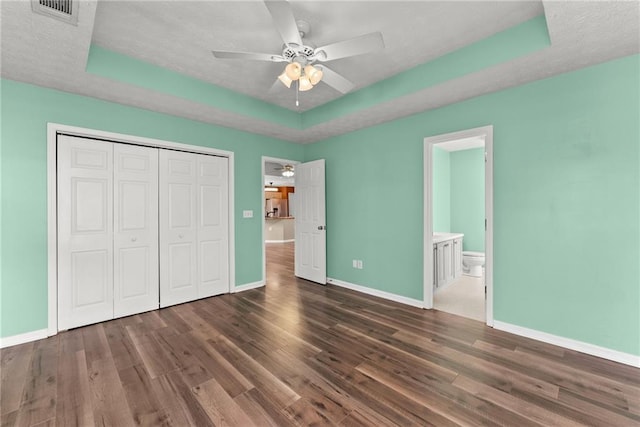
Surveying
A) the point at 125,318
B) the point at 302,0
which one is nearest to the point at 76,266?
the point at 125,318

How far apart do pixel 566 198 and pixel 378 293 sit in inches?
97.0

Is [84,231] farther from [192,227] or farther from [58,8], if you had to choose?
[58,8]

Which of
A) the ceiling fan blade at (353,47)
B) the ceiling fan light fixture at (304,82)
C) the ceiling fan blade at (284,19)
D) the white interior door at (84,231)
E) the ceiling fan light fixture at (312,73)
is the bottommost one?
the white interior door at (84,231)

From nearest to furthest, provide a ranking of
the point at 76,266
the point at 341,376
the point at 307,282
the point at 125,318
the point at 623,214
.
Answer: the point at 341,376, the point at 623,214, the point at 76,266, the point at 125,318, the point at 307,282

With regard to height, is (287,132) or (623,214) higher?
(287,132)

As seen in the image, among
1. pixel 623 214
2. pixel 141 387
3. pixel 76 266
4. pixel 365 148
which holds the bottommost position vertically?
pixel 141 387

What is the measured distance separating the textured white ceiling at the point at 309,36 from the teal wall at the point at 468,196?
2.95 metres

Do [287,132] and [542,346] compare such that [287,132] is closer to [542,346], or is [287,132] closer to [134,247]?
[134,247]

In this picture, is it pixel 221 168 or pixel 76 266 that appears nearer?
pixel 76 266

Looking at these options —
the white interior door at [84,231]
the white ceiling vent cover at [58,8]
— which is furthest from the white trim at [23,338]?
the white ceiling vent cover at [58,8]

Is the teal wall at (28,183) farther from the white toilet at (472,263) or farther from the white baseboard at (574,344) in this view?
the white toilet at (472,263)

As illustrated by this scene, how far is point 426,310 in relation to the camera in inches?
133

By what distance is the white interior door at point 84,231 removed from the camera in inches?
112

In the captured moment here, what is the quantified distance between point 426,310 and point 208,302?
297 centimetres
